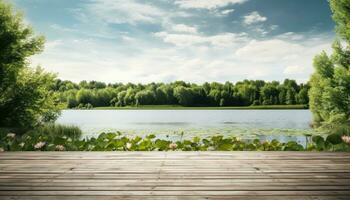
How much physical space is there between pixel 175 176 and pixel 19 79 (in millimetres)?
13391

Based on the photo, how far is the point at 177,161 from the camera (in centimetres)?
438

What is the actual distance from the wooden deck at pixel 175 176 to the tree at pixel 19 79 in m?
10.4

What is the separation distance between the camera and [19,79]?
14.8 m

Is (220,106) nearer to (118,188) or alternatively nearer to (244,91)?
(244,91)

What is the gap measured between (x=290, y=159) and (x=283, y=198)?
→ 192cm

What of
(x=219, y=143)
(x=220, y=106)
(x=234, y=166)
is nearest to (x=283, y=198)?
(x=234, y=166)

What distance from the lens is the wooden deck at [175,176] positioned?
2.88m

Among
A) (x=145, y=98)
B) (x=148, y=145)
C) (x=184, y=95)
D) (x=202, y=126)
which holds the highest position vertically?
(x=184, y=95)

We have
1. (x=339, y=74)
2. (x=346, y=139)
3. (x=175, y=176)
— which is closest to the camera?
(x=175, y=176)

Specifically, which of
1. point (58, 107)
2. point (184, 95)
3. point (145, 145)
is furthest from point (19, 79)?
point (184, 95)

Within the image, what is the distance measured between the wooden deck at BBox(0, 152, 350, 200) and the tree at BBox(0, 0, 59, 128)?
410 inches

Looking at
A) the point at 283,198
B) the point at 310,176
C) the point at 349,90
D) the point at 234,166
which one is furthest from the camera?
the point at 349,90

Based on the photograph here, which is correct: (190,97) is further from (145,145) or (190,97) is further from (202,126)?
(145,145)

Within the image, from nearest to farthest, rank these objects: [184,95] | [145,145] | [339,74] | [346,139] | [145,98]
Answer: [346,139]
[145,145]
[339,74]
[145,98]
[184,95]
